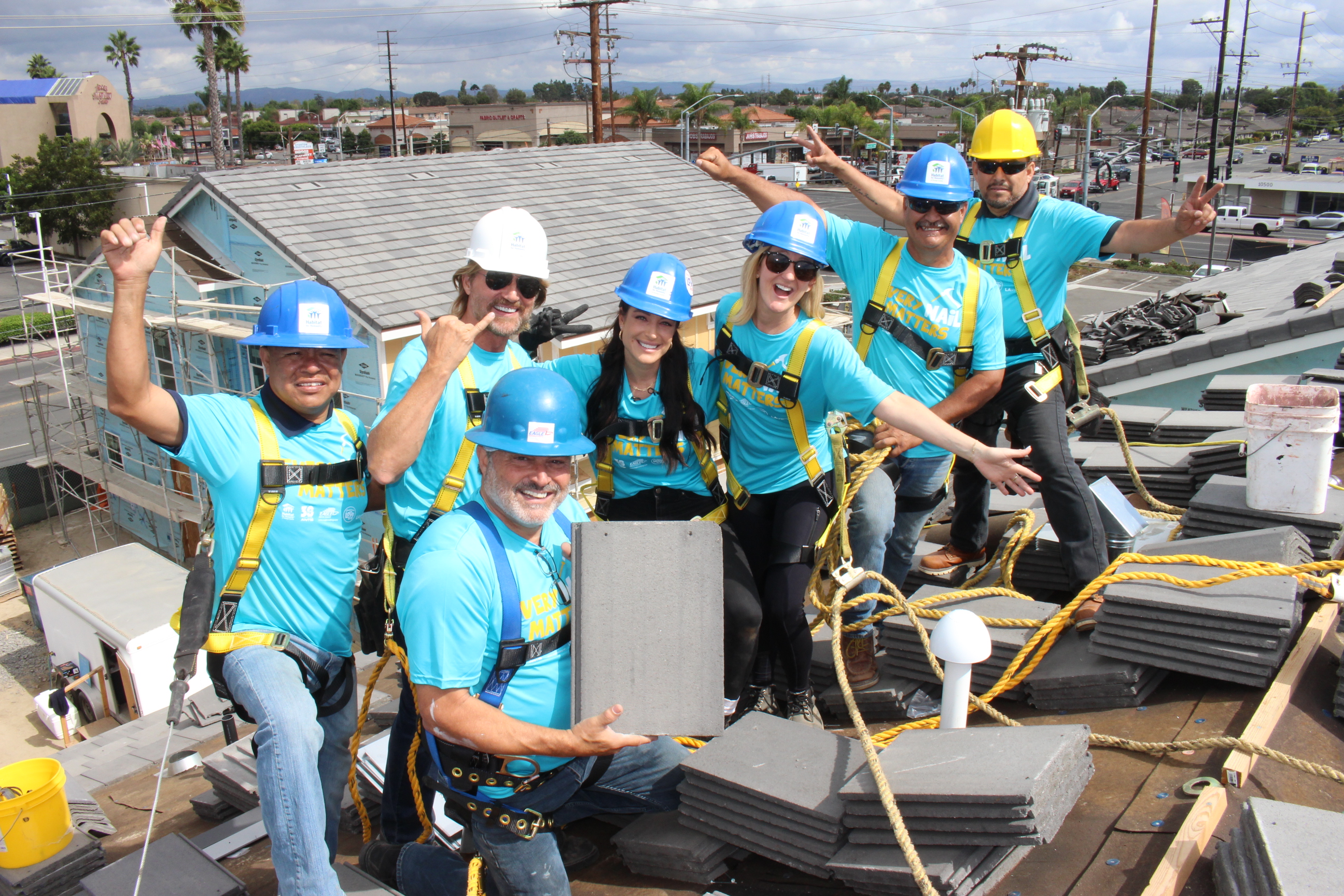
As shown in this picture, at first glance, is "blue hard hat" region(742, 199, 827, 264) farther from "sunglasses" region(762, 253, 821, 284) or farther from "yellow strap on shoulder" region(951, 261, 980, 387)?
"yellow strap on shoulder" region(951, 261, 980, 387)

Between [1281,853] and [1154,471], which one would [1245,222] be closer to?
[1154,471]

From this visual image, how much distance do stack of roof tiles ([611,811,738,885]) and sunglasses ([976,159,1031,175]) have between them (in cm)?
343

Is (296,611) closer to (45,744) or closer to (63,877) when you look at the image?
(63,877)

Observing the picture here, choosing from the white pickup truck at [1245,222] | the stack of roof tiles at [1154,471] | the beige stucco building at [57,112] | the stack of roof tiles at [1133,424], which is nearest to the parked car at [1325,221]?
→ the white pickup truck at [1245,222]

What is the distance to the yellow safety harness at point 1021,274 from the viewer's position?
467cm

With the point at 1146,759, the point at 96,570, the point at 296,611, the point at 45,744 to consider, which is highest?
the point at 296,611

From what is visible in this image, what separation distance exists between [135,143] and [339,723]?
228 feet

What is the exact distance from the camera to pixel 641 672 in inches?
123

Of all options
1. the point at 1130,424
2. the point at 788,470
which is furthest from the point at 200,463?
the point at 1130,424

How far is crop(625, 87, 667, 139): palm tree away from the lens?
71.1 m

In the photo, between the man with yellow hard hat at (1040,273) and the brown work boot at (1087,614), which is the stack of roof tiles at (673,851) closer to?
the brown work boot at (1087,614)

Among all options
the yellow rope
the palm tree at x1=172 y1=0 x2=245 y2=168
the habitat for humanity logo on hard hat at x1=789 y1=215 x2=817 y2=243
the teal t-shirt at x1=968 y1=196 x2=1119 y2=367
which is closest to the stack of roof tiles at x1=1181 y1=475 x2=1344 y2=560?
the teal t-shirt at x1=968 y1=196 x2=1119 y2=367

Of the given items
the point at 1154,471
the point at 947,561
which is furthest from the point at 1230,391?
the point at 947,561

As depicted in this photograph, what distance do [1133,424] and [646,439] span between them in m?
5.23
